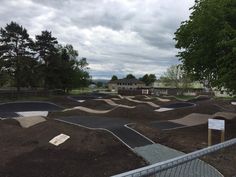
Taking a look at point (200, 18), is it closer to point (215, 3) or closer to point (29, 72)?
point (215, 3)

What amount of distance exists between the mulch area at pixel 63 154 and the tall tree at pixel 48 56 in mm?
43731

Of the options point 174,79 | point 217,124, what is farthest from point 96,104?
point 174,79

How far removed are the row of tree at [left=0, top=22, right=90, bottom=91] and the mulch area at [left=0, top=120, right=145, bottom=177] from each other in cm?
3688

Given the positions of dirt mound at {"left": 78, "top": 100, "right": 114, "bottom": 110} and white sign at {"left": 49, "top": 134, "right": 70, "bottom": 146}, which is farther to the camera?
dirt mound at {"left": 78, "top": 100, "right": 114, "bottom": 110}

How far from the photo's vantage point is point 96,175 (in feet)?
33.9

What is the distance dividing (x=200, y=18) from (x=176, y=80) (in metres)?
83.4

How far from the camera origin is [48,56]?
6094 centimetres

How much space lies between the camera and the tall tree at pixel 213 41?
52.9ft

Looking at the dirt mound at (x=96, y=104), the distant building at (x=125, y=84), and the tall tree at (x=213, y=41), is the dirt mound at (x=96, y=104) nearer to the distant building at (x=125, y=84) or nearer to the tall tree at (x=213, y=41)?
the tall tree at (x=213, y=41)

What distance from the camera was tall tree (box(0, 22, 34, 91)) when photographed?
171ft

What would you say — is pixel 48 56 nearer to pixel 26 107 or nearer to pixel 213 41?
pixel 26 107

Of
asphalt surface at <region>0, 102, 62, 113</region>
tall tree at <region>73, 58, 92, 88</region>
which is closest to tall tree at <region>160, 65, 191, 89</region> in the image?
tall tree at <region>73, 58, 92, 88</region>

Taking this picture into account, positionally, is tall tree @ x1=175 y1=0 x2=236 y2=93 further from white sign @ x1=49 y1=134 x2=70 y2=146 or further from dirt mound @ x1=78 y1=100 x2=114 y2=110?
dirt mound @ x1=78 y1=100 x2=114 y2=110

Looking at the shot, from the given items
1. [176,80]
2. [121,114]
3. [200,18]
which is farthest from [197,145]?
[176,80]
